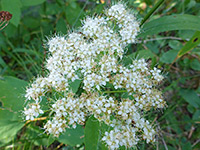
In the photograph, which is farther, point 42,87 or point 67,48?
point 67,48

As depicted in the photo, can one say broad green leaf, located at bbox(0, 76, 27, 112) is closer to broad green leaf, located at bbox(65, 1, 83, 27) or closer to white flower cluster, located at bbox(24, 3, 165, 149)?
white flower cluster, located at bbox(24, 3, 165, 149)

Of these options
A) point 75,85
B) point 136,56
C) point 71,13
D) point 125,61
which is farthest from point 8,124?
point 71,13

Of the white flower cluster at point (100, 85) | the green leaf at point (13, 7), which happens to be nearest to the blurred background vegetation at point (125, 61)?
the green leaf at point (13, 7)

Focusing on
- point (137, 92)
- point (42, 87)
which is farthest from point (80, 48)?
point (137, 92)

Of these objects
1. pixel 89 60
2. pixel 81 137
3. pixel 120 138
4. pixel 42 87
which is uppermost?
pixel 89 60

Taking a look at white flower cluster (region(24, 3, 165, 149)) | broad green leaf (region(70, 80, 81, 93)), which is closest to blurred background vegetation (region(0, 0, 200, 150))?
white flower cluster (region(24, 3, 165, 149))

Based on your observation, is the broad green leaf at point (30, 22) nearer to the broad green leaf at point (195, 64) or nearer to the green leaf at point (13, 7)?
the green leaf at point (13, 7)

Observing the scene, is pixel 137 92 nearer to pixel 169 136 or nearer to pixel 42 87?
pixel 42 87
